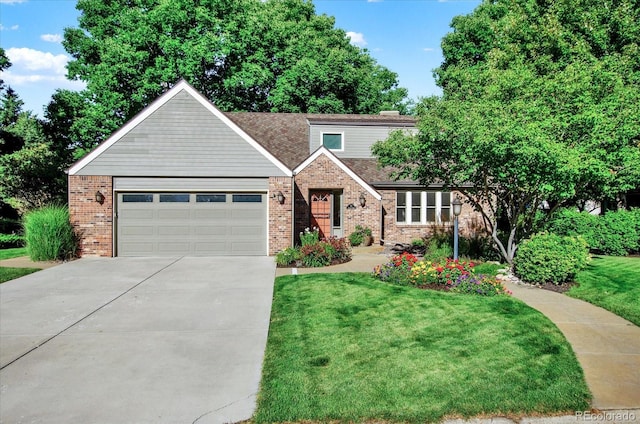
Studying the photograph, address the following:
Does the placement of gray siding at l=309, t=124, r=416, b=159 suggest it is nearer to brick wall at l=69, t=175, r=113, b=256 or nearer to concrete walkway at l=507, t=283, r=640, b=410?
brick wall at l=69, t=175, r=113, b=256

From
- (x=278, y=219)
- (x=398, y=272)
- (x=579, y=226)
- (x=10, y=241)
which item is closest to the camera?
→ (x=398, y=272)

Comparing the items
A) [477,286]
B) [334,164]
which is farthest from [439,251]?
[334,164]

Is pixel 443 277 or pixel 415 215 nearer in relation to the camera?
pixel 443 277

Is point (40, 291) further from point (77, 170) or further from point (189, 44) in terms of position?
point (189, 44)

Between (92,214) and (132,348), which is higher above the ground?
(92,214)

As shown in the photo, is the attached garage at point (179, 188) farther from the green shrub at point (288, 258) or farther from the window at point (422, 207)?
the window at point (422, 207)

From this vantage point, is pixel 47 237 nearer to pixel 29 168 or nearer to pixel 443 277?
pixel 29 168

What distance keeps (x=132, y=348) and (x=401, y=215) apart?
50.7 feet

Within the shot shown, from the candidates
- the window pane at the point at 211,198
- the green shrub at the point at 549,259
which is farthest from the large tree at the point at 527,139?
the window pane at the point at 211,198

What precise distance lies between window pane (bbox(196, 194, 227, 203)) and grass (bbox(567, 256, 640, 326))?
1150 cm

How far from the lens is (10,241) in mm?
19797

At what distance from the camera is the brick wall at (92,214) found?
15.8 meters

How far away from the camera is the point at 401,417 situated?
449 cm

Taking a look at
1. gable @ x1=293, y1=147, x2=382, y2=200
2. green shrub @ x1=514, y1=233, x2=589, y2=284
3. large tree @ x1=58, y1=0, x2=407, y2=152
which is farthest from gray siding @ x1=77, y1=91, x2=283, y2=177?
large tree @ x1=58, y1=0, x2=407, y2=152
